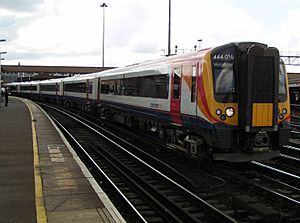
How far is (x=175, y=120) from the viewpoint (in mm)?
12336

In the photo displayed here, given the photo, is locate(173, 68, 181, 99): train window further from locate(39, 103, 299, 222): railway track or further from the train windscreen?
the train windscreen

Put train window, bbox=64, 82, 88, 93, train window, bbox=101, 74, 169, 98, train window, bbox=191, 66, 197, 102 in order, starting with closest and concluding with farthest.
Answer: train window, bbox=191, 66, 197, 102 < train window, bbox=101, 74, 169, 98 < train window, bbox=64, 82, 88, 93

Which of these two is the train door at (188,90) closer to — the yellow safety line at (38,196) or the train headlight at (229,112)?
the train headlight at (229,112)

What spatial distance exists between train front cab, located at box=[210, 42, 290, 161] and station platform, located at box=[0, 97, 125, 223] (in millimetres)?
3354

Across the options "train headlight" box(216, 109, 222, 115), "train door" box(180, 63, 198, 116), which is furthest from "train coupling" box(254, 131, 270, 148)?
"train door" box(180, 63, 198, 116)

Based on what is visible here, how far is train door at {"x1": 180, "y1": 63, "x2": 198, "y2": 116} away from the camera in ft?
35.4

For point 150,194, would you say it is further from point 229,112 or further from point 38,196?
point 229,112

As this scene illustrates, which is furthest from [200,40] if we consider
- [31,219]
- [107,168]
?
[31,219]

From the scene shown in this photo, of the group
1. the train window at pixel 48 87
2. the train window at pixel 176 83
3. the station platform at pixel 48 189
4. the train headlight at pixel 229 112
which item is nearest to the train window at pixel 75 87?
the train window at pixel 48 87

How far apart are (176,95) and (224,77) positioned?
234 cm

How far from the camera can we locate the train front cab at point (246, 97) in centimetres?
996

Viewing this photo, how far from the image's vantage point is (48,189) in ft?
28.0

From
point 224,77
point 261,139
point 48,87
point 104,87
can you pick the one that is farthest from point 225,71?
point 48,87

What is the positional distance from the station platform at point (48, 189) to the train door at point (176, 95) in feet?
9.76
